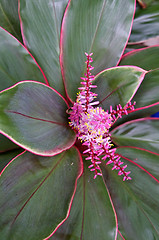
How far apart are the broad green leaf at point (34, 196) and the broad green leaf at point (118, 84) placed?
21 cm

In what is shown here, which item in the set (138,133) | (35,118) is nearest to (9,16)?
(35,118)

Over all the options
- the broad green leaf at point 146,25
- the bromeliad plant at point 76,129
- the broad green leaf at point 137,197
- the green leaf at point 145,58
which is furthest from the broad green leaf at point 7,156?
the broad green leaf at point 146,25

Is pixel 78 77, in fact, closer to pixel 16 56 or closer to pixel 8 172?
pixel 16 56

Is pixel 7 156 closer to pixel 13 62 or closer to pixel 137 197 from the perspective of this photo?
pixel 13 62

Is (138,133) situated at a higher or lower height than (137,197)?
higher

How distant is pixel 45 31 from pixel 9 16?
0.49ft

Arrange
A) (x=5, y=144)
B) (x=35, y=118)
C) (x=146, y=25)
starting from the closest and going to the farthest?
1. (x=35, y=118)
2. (x=5, y=144)
3. (x=146, y=25)

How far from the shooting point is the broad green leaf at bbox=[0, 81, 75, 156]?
1.46 feet

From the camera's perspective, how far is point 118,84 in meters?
0.60

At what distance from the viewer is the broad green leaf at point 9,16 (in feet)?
2.26

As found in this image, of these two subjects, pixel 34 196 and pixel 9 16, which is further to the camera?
pixel 9 16

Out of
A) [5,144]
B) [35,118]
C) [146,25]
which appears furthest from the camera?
[146,25]

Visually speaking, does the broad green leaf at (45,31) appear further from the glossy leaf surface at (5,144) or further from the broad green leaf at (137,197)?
the broad green leaf at (137,197)

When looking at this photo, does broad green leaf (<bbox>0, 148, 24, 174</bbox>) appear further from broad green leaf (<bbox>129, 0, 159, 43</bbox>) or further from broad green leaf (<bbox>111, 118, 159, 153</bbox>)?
broad green leaf (<bbox>129, 0, 159, 43</bbox>)
